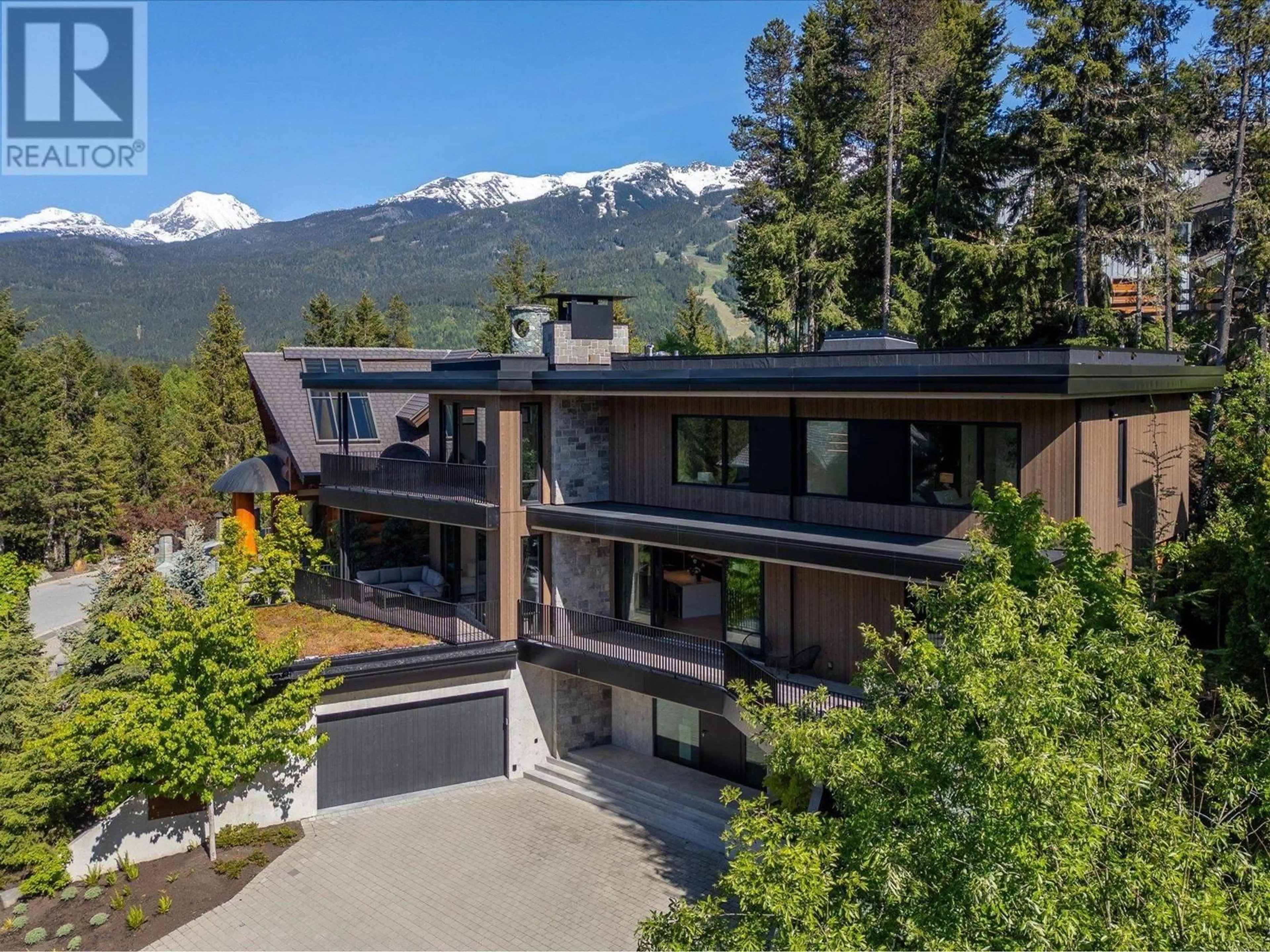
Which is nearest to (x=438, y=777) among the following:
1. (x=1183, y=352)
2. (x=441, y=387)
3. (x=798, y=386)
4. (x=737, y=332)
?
(x=441, y=387)

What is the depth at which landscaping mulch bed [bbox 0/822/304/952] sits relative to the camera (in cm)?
1430

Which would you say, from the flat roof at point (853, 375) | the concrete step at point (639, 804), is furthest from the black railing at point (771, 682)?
the flat roof at point (853, 375)

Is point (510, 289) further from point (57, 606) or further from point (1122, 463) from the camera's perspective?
point (1122, 463)

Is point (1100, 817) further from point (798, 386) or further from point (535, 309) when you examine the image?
point (535, 309)

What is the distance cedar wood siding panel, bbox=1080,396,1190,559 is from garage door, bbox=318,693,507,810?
38.6 ft

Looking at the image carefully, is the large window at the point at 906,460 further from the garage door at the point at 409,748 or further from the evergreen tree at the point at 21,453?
the evergreen tree at the point at 21,453

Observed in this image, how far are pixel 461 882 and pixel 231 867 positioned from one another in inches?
156

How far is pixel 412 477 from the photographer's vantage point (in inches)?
847

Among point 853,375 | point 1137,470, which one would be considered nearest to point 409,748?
point 853,375

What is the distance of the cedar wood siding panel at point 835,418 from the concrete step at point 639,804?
18.1 ft

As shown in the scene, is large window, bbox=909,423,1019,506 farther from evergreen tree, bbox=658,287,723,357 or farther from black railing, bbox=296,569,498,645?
evergreen tree, bbox=658,287,723,357

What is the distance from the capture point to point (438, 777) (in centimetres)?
1923

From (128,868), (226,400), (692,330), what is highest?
(692,330)

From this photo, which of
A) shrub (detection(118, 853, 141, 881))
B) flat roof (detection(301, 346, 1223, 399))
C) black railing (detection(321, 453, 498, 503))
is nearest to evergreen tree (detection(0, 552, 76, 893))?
shrub (detection(118, 853, 141, 881))
